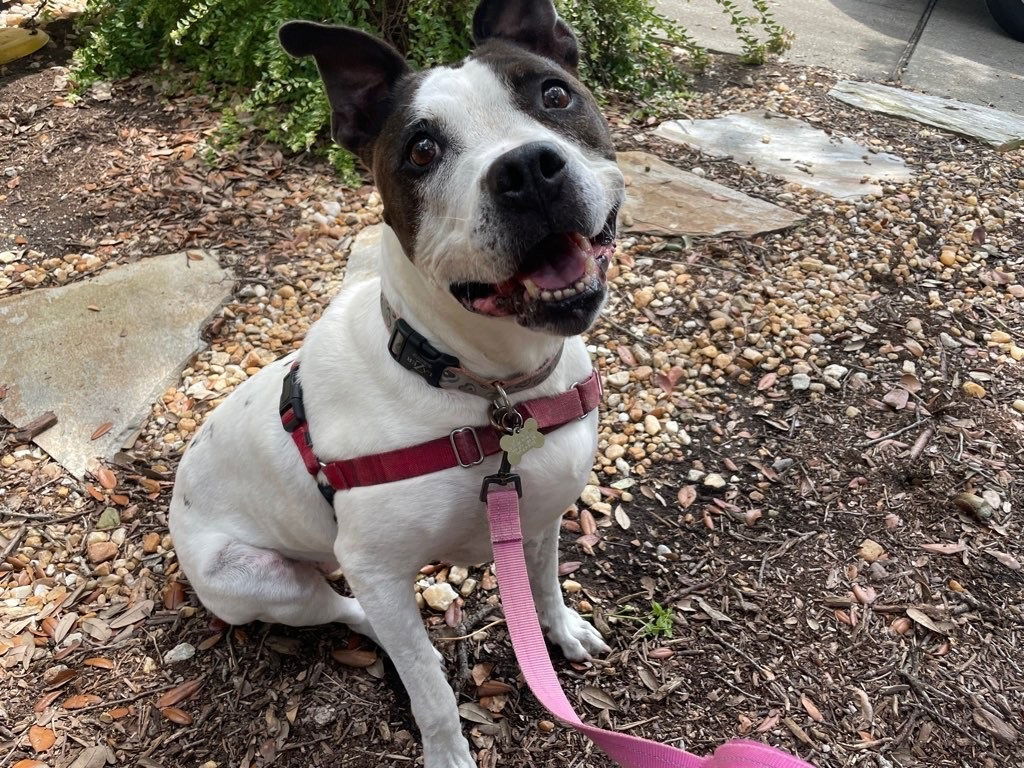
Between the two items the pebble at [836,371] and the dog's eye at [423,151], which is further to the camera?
the pebble at [836,371]

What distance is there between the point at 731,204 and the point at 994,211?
176 cm

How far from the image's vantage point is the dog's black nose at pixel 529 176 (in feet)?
6.14

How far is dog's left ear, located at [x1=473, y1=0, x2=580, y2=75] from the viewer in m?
2.55

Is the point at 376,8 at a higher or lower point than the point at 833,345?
higher

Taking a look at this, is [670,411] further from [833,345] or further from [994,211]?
[994,211]

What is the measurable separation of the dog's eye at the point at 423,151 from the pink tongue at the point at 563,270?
490mm

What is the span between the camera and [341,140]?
Answer: 8.21 feet

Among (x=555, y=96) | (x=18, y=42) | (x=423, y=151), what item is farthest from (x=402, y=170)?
(x=18, y=42)

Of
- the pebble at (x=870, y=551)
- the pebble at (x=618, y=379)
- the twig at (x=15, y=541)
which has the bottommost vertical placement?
the twig at (x=15, y=541)

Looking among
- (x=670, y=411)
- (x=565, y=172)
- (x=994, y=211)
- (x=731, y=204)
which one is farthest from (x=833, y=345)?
(x=565, y=172)

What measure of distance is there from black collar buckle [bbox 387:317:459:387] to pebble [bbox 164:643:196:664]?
170 cm

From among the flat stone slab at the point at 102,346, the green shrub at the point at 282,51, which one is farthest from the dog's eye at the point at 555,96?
the green shrub at the point at 282,51

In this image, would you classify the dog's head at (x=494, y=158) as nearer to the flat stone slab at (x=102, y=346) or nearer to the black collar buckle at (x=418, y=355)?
the black collar buckle at (x=418, y=355)

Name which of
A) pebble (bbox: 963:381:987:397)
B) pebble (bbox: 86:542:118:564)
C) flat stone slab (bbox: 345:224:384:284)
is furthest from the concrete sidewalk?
pebble (bbox: 86:542:118:564)
